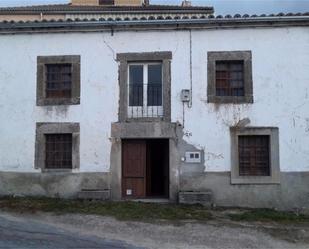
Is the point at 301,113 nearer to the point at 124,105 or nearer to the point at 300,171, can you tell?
the point at 300,171

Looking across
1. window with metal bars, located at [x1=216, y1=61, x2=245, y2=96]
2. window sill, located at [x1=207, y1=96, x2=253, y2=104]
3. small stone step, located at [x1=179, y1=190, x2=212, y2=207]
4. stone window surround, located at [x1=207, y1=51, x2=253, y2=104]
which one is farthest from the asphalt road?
window with metal bars, located at [x1=216, y1=61, x2=245, y2=96]

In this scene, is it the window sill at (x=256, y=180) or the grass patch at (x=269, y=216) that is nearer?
the grass patch at (x=269, y=216)

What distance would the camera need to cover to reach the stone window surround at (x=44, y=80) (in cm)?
1480

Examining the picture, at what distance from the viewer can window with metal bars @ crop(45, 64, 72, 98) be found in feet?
49.4

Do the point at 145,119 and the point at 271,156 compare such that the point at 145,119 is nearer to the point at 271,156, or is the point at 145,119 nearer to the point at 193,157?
the point at 193,157

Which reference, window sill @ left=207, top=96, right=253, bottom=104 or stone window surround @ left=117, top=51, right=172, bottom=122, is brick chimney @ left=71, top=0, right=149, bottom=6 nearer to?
stone window surround @ left=117, top=51, right=172, bottom=122

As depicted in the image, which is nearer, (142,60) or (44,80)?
(142,60)

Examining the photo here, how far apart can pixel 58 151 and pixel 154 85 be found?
358cm

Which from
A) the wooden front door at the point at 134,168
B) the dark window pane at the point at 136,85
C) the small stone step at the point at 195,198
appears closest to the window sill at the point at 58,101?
the dark window pane at the point at 136,85

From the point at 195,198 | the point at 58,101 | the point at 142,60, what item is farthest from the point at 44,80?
the point at 195,198

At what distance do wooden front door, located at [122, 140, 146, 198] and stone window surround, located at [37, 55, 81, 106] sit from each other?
2.08 m

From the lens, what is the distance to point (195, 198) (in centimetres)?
1398

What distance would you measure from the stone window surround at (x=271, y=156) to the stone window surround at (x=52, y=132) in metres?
4.63

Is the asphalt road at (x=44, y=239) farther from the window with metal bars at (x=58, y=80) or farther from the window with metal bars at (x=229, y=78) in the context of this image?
the window with metal bars at (x=229, y=78)
